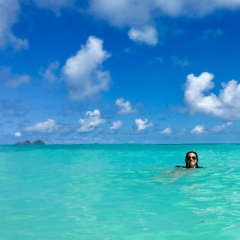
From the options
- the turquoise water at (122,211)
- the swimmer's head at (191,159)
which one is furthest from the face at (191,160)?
the turquoise water at (122,211)

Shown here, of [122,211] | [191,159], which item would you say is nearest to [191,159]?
[191,159]

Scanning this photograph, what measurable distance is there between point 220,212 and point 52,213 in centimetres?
412

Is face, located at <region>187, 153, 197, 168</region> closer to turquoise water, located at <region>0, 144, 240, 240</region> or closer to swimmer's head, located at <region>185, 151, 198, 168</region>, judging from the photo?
swimmer's head, located at <region>185, 151, 198, 168</region>

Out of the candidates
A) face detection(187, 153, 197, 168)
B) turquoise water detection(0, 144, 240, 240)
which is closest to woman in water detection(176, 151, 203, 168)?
face detection(187, 153, 197, 168)

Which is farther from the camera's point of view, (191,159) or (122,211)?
(191,159)

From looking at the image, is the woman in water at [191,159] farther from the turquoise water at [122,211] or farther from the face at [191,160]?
the turquoise water at [122,211]

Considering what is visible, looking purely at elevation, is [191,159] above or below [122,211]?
above

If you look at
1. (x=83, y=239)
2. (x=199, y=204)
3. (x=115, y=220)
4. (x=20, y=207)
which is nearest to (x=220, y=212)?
(x=199, y=204)

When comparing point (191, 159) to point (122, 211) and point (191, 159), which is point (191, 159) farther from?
point (122, 211)

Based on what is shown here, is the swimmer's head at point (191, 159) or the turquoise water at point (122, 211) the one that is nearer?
the turquoise water at point (122, 211)

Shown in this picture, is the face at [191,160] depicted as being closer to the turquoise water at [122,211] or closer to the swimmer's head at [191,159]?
the swimmer's head at [191,159]

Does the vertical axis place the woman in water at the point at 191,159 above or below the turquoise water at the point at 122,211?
above

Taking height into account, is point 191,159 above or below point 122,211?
above

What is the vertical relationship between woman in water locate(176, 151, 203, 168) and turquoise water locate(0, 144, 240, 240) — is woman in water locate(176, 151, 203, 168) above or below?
above
